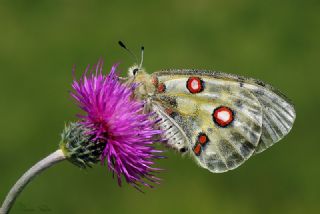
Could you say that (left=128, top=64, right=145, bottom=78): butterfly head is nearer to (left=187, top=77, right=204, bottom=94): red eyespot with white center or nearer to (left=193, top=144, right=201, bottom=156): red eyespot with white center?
(left=187, top=77, right=204, bottom=94): red eyespot with white center

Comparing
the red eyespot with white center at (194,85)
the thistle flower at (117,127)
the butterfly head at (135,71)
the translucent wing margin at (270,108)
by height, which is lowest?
the thistle flower at (117,127)

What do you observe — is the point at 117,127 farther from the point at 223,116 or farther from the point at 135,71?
the point at 223,116

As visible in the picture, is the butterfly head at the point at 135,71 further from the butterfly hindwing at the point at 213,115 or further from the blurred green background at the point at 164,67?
the blurred green background at the point at 164,67

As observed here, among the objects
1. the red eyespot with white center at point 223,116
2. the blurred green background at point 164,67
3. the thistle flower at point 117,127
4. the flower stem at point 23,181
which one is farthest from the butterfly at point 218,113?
the blurred green background at point 164,67

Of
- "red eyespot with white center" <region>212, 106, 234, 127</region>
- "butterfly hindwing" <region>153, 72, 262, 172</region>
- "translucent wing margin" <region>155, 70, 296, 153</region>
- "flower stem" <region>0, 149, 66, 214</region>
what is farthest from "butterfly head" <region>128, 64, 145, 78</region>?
"flower stem" <region>0, 149, 66, 214</region>

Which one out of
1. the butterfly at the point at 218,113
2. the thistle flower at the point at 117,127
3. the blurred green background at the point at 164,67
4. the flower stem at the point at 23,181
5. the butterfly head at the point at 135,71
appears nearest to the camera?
the flower stem at the point at 23,181

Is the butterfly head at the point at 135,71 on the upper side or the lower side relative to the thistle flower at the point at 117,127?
upper

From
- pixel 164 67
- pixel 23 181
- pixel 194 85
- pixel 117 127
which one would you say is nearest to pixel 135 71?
pixel 194 85

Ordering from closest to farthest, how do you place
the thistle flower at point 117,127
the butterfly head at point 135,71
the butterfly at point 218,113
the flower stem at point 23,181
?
the flower stem at point 23,181 → the thistle flower at point 117,127 → the butterfly head at point 135,71 → the butterfly at point 218,113
